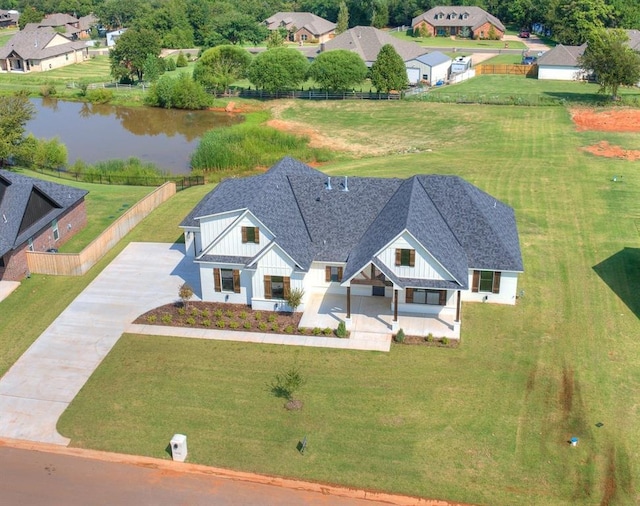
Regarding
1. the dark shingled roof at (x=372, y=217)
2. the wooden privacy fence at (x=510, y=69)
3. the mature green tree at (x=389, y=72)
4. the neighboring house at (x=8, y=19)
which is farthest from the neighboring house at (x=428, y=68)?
the neighboring house at (x=8, y=19)

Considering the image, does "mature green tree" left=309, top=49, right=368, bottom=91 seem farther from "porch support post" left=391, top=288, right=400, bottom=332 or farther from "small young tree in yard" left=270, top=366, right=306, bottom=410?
"small young tree in yard" left=270, top=366, right=306, bottom=410

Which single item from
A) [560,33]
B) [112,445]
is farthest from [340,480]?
[560,33]

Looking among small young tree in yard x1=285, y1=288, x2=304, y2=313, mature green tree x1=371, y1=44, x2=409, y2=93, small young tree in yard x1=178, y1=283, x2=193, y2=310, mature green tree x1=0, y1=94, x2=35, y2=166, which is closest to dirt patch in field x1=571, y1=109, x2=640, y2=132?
mature green tree x1=371, y1=44, x2=409, y2=93

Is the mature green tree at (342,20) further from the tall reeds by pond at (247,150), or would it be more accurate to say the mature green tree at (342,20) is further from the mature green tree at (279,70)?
the tall reeds by pond at (247,150)

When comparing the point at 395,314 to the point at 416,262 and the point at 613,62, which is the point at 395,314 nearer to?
the point at 416,262

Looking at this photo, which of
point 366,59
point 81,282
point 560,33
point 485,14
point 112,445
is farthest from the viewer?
point 485,14

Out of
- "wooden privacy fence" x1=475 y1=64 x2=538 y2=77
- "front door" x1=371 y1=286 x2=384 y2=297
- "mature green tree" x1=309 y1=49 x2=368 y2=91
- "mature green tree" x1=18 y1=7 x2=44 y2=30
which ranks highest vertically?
"mature green tree" x1=18 y1=7 x2=44 y2=30

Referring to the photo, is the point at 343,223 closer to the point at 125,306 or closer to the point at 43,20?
the point at 125,306
